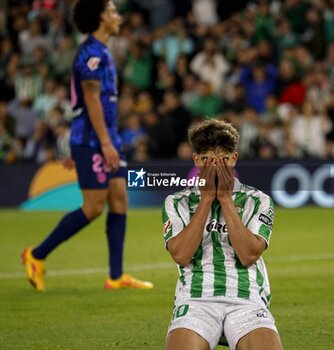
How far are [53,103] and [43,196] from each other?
287 centimetres

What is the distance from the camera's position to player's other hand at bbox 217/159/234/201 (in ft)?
18.5

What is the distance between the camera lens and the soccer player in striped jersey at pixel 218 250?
5.60m

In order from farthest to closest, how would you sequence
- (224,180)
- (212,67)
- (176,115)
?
(212,67) → (176,115) → (224,180)

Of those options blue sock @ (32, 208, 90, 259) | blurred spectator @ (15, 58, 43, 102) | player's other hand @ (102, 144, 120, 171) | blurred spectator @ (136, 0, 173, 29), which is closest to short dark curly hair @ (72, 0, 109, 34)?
player's other hand @ (102, 144, 120, 171)

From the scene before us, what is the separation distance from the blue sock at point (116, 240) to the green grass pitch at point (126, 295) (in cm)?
25

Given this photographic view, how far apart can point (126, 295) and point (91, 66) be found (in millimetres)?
1942

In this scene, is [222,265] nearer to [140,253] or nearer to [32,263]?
[32,263]

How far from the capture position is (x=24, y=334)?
783cm

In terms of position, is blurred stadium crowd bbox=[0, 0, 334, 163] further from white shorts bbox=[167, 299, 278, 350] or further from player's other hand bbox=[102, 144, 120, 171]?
white shorts bbox=[167, 299, 278, 350]

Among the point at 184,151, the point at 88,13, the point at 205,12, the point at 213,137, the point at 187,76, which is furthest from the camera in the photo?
the point at 205,12

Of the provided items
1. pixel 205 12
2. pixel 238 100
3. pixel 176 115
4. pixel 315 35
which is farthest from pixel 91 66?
pixel 205 12

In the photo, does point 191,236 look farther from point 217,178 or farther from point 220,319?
point 220,319

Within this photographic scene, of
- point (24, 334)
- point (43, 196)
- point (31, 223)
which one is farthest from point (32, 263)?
point (43, 196)

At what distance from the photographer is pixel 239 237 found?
5.70 metres
